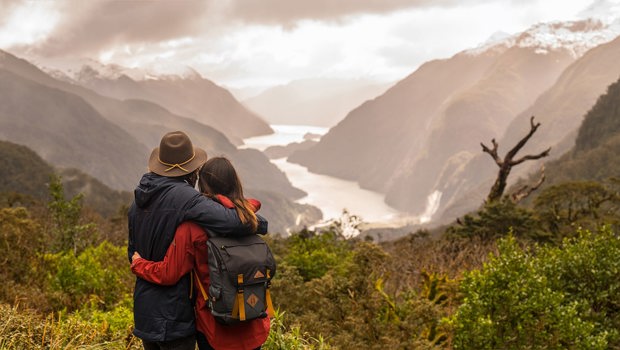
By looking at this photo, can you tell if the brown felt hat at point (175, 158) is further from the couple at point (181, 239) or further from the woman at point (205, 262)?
the woman at point (205, 262)

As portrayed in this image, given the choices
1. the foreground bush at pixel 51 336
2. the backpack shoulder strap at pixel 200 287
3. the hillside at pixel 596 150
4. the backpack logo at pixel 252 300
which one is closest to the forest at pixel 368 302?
the foreground bush at pixel 51 336

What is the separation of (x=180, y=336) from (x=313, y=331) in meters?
4.78

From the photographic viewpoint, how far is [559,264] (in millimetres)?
9344

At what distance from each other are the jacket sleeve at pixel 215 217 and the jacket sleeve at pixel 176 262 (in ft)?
0.34

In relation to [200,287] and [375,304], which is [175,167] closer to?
[200,287]

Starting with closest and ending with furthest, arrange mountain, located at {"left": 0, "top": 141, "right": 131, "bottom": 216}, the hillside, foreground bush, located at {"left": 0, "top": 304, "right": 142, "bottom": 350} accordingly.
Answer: foreground bush, located at {"left": 0, "top": 304, "right": 142, "bottom": 350}
the hillside
mountain, located at {"left": 0, "top": 141, "right": 131, "bottom": 216}

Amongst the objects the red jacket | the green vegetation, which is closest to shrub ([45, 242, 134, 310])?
the green vegetation

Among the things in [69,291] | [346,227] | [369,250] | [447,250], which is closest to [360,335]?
[369,250]

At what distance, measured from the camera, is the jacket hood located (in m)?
3.93

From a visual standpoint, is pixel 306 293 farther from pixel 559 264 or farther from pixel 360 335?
pixel 559 264

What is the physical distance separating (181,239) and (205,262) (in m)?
0.25

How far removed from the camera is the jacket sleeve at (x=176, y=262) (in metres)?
3.76

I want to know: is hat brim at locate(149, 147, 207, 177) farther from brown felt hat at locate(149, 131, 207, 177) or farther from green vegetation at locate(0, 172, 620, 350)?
green vegetation at locate(0, 172, 620, 350)

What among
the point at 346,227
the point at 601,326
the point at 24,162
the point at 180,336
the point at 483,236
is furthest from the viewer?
the point at 24,162
